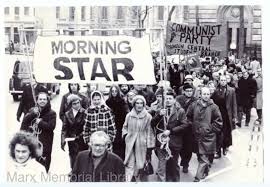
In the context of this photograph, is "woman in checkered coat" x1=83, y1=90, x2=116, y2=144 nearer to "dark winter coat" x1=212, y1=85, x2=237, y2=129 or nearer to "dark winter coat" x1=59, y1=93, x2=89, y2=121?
"dark winter coat" x1=59, y1=93, x2=89, y2=121

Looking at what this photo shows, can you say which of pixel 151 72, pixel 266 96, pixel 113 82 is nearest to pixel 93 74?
pixel 113 82

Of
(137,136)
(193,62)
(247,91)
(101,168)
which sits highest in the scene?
(193,62)

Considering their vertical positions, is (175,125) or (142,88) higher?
(142,88)

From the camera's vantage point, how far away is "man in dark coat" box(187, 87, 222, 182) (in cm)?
421

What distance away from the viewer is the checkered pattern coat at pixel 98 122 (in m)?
4.22

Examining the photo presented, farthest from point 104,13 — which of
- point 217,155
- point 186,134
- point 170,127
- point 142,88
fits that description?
point 217,155

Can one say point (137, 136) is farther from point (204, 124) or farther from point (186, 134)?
point (204, 124)

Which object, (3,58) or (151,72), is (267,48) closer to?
(151,72)

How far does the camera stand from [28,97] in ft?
14.0

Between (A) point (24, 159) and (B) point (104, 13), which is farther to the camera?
(A) point (24, 159)

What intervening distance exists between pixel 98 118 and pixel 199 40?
923 mm

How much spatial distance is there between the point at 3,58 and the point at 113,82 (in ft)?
2.68

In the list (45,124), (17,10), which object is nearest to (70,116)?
(45,124)

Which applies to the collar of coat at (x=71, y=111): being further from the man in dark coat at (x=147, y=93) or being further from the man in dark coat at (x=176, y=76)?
the man in dark coat at (x=176, y=76)
